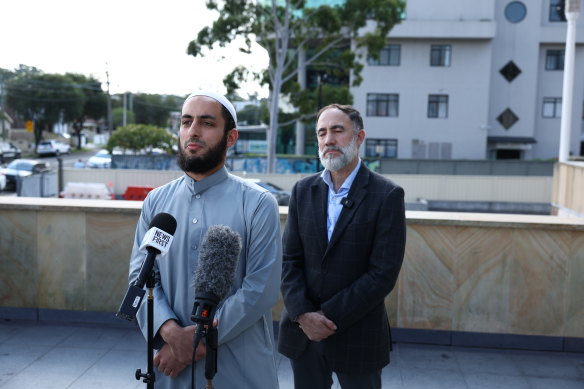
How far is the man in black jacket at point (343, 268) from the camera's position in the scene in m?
3.25

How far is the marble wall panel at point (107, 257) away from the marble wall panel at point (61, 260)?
81 millimetres

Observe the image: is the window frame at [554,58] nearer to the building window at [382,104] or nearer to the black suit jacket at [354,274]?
the building window at [382,104]

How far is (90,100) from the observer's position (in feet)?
265

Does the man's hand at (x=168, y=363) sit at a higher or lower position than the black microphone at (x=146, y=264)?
lower

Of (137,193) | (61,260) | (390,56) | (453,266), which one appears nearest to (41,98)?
(390,56)

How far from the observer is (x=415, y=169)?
35.9m

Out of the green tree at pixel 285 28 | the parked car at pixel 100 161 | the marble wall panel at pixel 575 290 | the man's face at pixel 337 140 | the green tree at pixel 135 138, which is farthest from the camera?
the parked car at pixel 100 161

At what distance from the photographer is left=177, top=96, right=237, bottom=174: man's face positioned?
8.70 ft

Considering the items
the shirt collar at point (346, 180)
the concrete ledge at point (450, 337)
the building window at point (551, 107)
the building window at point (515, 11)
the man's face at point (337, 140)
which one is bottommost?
the concrete ledge at point (450, 337)

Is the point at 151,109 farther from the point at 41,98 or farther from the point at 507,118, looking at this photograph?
the point at 507,118

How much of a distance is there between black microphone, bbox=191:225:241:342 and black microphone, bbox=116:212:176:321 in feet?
0.52

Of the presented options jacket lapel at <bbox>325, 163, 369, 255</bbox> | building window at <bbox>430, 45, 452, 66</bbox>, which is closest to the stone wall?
jacket lapel at <bbox>325, 163, 369, 255</bbox>

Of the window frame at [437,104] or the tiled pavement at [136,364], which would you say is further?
the window frame at [437,104]

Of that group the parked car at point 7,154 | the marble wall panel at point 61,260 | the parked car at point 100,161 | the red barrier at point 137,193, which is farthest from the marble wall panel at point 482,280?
the parked car at point 7,154
